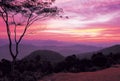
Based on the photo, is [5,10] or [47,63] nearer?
[5,10]

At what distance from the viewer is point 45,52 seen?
208 feet

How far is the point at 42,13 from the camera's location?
117ft

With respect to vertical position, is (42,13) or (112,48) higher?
(42,13)

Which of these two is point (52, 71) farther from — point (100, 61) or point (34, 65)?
point (100, 61)

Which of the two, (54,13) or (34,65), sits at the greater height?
(54,13)

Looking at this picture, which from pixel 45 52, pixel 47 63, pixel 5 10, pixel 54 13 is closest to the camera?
pixel 5 10

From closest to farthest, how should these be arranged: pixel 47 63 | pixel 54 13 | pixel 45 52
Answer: pixel 54 13, pixel 47 63, pixel 45 52

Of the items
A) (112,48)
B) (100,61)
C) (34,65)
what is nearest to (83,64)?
(100,61)

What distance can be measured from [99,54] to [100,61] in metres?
1.25

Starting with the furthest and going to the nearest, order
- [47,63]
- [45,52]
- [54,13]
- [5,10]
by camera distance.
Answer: [45,52]
[47,63]
[54,13]
[5,10]

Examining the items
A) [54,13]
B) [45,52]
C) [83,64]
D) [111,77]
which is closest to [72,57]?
[83,64]

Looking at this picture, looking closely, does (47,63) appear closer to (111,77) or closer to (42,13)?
(42,13)

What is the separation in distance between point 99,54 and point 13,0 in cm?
1206

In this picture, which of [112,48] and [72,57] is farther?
[112,48]
